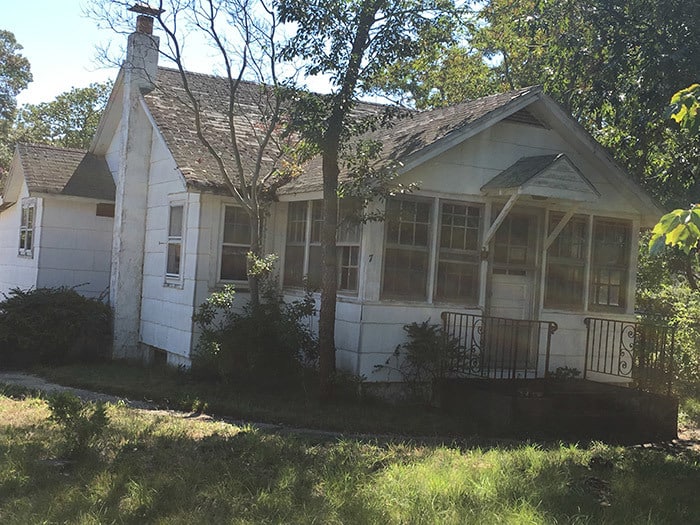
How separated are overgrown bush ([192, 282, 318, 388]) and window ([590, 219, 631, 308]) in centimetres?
491

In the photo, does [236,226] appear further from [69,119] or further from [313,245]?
[69,119]

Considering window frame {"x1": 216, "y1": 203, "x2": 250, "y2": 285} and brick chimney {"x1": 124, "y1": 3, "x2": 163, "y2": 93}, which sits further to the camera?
brick chimney {"x1": 124, "y1": 3, "x2": 163, "y2": 93}

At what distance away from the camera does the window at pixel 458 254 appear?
36.3 ft

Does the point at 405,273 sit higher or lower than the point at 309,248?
lower

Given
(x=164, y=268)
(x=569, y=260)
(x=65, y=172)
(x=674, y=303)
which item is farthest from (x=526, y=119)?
(x=65, y=172)

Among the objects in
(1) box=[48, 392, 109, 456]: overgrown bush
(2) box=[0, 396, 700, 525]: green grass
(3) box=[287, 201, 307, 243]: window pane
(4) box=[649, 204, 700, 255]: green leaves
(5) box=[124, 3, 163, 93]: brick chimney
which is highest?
(5) box=[124, 3, 163, 93]: brick chimney

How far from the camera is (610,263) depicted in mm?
12227

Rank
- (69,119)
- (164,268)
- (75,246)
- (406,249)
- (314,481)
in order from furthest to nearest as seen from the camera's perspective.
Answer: (69,119) < (75,246) < (164,268) < (406,249) < (314,481)

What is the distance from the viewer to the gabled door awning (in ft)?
33.5

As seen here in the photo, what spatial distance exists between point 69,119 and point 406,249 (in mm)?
34730

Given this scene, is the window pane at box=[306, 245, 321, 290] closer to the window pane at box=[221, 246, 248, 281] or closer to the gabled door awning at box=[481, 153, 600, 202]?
the window pane at box=[221, 246, 248, 281]

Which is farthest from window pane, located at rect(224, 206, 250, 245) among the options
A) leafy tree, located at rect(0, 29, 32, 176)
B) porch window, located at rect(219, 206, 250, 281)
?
leafy tree, located at rect(0, 29, 32, 176)

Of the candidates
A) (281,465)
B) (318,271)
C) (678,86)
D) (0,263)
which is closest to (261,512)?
(281,465)

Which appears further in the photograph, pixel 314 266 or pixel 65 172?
pixel 65 172
